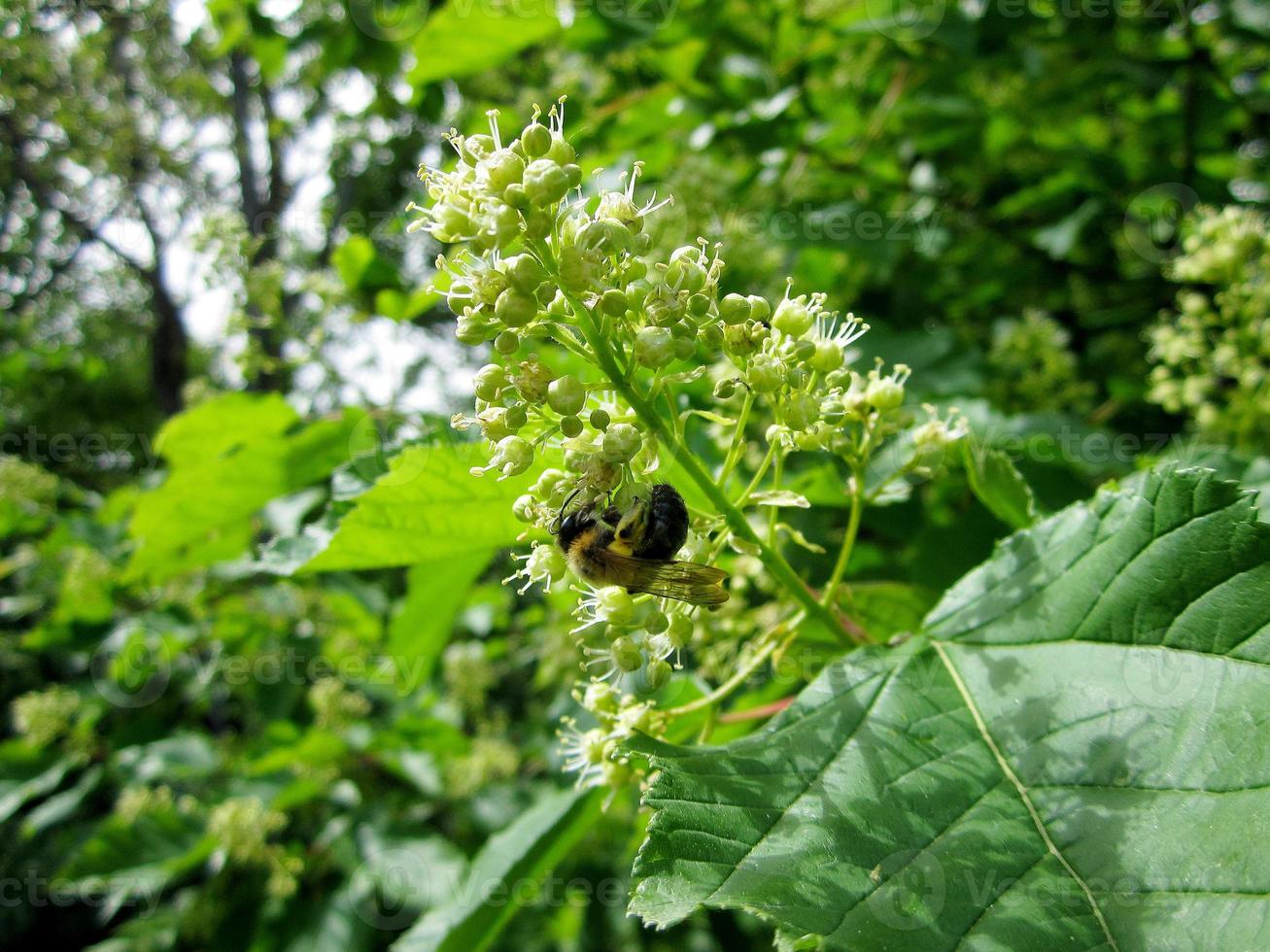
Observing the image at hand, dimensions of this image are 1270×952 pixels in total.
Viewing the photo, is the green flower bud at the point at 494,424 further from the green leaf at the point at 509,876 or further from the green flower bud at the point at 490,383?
the green leaf at the point at 509,876

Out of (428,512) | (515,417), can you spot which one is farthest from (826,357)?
(428,512)

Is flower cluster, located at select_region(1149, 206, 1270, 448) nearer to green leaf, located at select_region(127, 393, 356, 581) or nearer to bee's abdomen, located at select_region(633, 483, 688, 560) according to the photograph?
bee's abdomen, located at select_region(633, 483, 688, 560)

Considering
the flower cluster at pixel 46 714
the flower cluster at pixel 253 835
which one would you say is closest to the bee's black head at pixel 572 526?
the flower cluster at pixel 253 835

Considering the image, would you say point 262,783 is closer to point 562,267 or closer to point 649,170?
point 649,170

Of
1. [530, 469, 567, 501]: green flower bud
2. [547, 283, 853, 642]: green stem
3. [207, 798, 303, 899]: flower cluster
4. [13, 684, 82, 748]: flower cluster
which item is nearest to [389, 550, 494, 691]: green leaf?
[530, 469, 567, 501]: green flower bud

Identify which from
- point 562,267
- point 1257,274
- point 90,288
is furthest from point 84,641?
point 90,288
